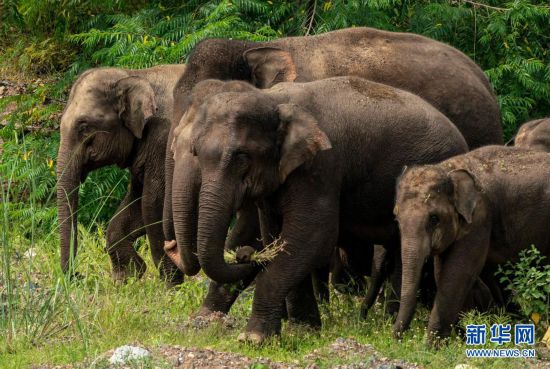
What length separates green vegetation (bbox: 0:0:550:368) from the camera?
822cm

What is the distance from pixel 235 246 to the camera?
9.29 meters

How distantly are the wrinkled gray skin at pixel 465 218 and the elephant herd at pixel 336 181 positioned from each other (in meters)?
0.01

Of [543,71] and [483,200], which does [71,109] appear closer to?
[483,200]

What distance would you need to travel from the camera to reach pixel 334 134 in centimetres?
877

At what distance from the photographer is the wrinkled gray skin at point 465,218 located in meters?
8.34

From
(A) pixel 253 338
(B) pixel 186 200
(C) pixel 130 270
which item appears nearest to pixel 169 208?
(B) pixel 186 200

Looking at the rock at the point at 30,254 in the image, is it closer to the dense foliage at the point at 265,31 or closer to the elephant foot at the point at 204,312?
the elephant foot at the point at 204,312

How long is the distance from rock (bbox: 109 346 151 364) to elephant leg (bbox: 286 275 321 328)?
178cm

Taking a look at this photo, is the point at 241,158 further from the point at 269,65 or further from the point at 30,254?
the point at 269,65

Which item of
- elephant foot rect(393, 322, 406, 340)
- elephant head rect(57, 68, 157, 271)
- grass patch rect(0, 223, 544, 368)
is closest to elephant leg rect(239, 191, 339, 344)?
grass patch rect(0, 223, 544, 368)

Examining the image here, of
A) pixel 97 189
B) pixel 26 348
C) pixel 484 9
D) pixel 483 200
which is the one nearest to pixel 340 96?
pixel 483 200

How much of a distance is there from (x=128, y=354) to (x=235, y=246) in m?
2.22

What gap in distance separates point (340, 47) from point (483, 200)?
8.06 feet

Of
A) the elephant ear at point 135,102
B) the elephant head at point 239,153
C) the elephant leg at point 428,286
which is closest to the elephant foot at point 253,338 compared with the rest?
the elephant head at point 239,153
